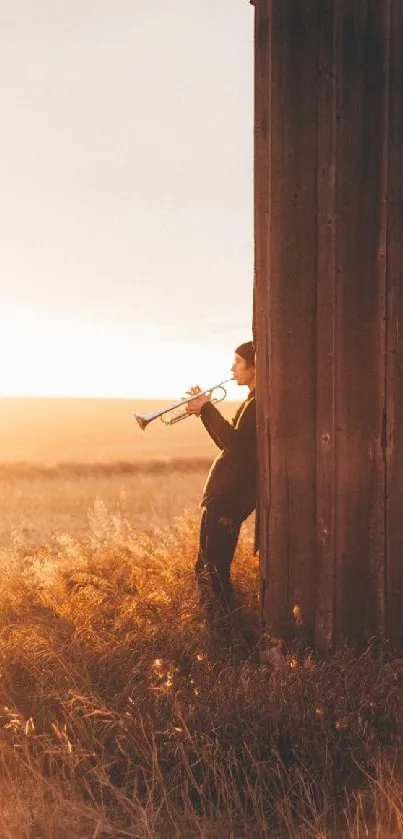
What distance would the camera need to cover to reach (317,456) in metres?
5.15

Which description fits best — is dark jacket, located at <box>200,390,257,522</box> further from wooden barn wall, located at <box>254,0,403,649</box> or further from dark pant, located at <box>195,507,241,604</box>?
wooden barn wall, located at <box>254,0,403,649</box>

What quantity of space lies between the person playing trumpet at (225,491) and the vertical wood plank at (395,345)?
1104mm

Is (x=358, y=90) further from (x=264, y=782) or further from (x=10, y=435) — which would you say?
(x=10, y=435)

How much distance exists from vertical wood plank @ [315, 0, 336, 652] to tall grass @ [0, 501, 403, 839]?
2.36 ft

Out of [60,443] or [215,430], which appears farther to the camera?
[60,443]

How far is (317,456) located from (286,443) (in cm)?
20

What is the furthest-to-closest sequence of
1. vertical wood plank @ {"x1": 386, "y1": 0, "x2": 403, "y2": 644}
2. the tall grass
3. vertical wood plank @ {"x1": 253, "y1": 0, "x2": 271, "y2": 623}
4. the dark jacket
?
the dark jacket, vertical wood plank @ {"x1": 253, "y1": 0, "x2": 271, "y2": 623}, vertical wood plank @ {"x1": 386, "y1": 0, "x2": 403, "y2": 644}, the tall grass

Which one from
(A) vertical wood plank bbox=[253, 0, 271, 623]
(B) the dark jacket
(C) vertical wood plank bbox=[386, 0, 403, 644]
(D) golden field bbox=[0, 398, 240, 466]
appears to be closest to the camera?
(C) vertical wood plank bbox=[386, 0, 403, 644]

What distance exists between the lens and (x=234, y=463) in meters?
5.87

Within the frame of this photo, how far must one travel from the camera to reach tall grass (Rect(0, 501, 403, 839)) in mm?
3562

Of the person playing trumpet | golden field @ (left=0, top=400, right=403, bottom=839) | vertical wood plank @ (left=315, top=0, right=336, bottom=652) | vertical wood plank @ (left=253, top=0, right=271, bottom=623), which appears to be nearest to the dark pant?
the person playing trumpet

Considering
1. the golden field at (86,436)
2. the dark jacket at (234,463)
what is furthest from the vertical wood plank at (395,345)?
the golden field at (86,436)

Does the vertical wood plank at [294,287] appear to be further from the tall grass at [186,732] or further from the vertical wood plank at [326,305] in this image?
the tall grass at [186,732]

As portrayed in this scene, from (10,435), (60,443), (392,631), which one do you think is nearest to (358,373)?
(392,631)
